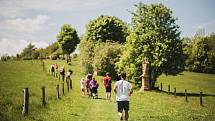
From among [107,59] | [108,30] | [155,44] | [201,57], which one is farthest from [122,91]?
[201,57]

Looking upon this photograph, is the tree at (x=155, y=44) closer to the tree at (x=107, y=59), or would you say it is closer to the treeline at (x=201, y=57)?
the tree at (x=107, y=59)

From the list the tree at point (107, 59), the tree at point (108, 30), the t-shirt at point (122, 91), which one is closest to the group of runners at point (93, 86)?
the t-shirt at point (122, 91)

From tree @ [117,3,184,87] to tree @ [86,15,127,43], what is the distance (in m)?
36.2

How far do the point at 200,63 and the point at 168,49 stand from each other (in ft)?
161

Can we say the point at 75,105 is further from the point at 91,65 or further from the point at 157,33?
the point at 91,65

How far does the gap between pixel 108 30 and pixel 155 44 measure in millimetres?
40595

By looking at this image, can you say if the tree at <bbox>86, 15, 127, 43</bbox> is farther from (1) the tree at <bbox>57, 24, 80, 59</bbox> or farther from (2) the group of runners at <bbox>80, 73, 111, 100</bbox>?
(2) the group of runners at <bbox>80, 73, 111, 100</bbox>

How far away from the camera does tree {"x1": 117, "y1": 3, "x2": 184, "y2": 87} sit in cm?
5347

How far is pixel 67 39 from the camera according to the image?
12469cm

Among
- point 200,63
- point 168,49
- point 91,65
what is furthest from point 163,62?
point 200,63

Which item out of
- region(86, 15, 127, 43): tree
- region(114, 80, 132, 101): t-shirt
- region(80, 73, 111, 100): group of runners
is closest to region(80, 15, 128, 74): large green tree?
region(86, 15, 127, 43): tree

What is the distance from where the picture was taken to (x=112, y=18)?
95375mm

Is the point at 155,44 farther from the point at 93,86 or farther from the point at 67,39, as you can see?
the point at 67,39

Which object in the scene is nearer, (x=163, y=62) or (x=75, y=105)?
(x=75, y=105)
